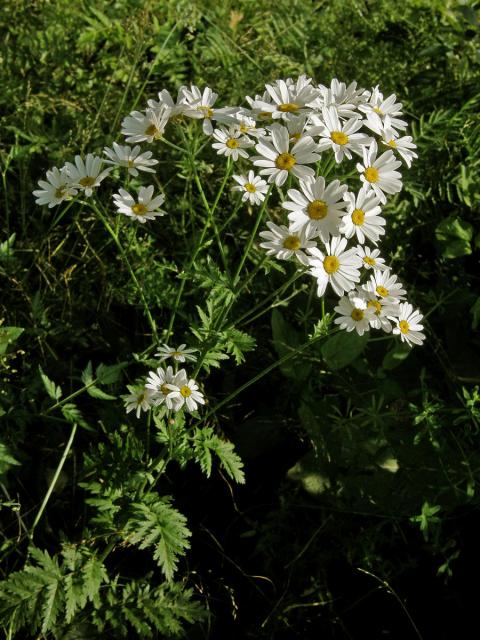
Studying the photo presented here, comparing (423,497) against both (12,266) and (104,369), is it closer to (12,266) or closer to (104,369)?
(104,369)

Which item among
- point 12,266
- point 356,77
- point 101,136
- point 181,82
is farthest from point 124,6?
point 12,266

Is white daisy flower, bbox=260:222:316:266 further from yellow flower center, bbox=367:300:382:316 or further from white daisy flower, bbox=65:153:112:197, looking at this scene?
white daisy flower, bbox=65:153:112:197

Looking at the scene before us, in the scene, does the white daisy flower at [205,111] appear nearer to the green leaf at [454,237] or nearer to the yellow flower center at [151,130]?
the yellow flower center at [151,130]

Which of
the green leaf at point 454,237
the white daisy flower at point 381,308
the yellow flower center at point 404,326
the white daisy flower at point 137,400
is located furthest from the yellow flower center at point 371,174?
the green leaf at point 454,237

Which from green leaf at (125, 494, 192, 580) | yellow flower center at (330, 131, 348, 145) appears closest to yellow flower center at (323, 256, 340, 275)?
yellow flower center at (330, 131, 348, 145)

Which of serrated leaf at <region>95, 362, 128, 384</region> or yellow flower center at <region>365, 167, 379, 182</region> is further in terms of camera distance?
serrated leaf at <region>95, 362, 128, 384</region>

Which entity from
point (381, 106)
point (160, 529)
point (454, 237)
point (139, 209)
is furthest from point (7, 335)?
point (454, 237)
